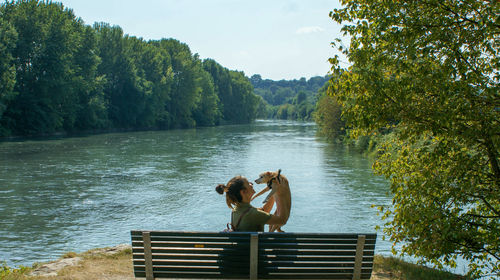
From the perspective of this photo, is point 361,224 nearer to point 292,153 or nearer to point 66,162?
point 66,162

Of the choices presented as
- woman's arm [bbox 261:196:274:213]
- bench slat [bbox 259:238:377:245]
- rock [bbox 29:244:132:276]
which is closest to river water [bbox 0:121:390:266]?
rock [bbox 29:244:132:276]

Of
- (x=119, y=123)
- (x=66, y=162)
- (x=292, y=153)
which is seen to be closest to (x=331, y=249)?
(x=66, y=162)

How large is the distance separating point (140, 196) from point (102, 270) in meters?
11.8

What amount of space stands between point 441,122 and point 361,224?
30.3 feet

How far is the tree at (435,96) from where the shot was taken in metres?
6.18

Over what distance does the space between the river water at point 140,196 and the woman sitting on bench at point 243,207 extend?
6.16 meters

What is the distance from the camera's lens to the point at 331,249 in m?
5.44

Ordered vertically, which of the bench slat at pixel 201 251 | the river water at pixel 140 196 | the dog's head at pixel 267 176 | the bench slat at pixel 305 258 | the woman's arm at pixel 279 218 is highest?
the dog's head at pixel 267 176

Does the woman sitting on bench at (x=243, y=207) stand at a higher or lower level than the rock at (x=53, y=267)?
higher

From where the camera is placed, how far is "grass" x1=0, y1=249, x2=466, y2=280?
22.5 feet

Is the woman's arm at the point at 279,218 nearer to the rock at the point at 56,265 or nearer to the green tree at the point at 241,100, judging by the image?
the rock at the point at 56,265

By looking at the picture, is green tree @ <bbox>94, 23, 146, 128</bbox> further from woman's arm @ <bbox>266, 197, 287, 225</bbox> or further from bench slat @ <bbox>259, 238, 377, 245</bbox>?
bench slat @ <bbox>259, 238, 377, 245</bbox>

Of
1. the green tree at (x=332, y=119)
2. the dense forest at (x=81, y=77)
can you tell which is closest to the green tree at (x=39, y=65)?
the dense forest at (x=81, y=77)

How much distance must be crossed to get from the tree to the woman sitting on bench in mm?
2096
